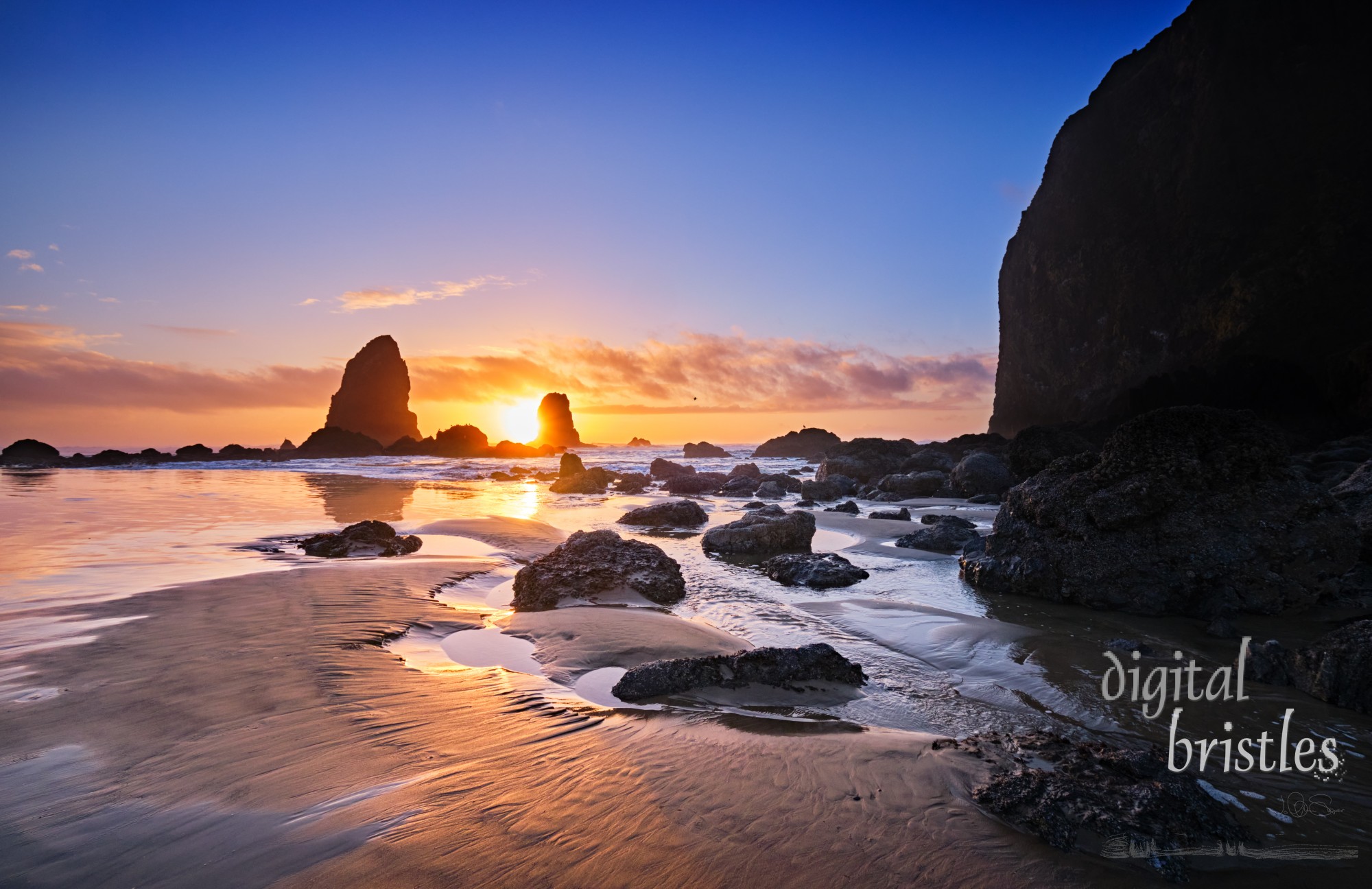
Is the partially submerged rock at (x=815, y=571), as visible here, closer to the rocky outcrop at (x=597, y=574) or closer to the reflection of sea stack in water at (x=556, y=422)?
the rocky outcrop at (x=597, y=574)

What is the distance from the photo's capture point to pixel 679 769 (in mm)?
3445

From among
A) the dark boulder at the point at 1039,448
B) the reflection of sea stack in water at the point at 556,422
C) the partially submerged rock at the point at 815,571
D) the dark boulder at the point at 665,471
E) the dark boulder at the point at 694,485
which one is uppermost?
the reflection of sea stack in water at the point at 556,422

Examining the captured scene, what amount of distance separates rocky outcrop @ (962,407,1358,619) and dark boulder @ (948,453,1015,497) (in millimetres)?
14388

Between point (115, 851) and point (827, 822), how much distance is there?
10.5ft

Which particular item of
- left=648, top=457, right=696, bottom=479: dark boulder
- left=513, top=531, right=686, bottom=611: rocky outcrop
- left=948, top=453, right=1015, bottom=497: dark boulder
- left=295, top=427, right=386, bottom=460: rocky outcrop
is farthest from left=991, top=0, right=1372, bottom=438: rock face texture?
left=295, top=427, right=386, bottom=460: rocky outcrop

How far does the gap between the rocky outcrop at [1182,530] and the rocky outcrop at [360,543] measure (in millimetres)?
9452

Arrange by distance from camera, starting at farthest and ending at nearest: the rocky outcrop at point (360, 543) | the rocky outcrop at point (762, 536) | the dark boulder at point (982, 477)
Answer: the dark boulder at point (982, 477), the rocky outcrop at point (762, 536), the rocky outcrop at point (360, 543)

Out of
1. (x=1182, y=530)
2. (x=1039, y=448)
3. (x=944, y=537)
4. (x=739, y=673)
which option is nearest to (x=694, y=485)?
(x=1039, y=448)

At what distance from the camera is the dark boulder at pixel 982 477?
21.9 meters

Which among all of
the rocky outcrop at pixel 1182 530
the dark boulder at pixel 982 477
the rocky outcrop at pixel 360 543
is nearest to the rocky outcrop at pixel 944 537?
the rocky outcrop at pixel 1182 530

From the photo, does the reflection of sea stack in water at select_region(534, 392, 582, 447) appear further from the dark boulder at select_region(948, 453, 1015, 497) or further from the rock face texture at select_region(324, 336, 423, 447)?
the dark boulder at select_region(948, 453, 1015, 497)

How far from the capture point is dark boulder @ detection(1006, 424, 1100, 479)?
59.5 ft

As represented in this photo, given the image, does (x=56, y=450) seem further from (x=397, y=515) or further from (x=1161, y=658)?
(x=1161, y=658)
